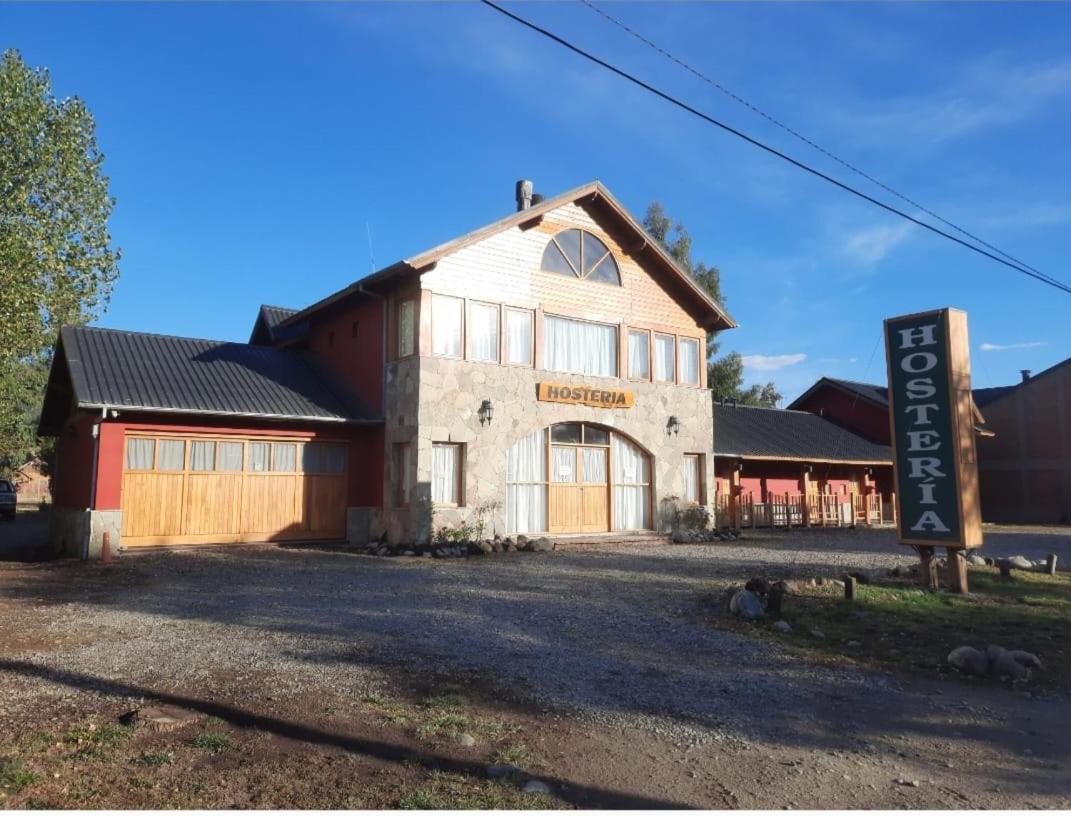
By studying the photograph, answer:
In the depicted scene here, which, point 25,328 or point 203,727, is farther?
point 25,328

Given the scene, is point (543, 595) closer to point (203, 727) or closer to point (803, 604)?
point (803, 604)

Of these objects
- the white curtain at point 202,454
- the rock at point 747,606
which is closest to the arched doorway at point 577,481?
the white curtain at point 202,454

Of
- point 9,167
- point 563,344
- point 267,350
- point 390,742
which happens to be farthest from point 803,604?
point 9,167

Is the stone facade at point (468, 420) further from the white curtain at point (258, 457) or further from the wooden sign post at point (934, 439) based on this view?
the wooden sign post at point (934, 439)

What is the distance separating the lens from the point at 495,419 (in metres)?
19.0

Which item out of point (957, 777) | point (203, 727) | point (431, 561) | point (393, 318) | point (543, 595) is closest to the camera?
point (957, 777)

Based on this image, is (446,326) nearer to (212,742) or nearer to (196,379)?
(196,379)

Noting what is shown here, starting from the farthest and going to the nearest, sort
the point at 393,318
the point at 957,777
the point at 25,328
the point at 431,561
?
1. the point at 393,318
2. the point at 25,328
3. the point at 431,561
4. the point at 957,777

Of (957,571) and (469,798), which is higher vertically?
(957,571)

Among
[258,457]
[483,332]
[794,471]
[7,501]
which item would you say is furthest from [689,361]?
[7,501]

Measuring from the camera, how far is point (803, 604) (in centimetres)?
1070

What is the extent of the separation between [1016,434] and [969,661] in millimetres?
36423

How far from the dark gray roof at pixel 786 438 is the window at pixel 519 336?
28.8ft

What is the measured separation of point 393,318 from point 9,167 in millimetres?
11586
